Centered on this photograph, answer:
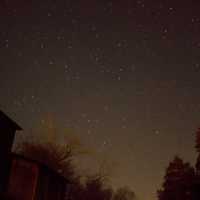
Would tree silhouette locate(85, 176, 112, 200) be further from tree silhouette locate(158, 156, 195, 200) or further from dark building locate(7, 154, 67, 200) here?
dark building locate(7, 154, 67, 200)

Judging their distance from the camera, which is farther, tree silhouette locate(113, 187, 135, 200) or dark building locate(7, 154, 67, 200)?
tree silhouette locate(113, 187, 135, 200)

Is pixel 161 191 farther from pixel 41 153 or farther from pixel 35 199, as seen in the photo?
pixel 35 199

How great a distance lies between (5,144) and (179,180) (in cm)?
2464

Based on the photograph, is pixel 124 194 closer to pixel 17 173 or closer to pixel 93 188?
pixel 93 188

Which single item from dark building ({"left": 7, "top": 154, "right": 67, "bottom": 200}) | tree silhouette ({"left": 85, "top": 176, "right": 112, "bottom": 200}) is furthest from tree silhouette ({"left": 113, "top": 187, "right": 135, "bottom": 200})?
dark building ({"left": 7, "top": 154, "right": 67, "bottom": 200})

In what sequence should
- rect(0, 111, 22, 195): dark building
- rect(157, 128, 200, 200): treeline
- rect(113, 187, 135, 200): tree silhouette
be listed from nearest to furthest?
rect(0, 111, 22, 195): dark building
rect(157, 128, 200, 200): treeline
rect(113, 187, 135, 200): tree silhouette

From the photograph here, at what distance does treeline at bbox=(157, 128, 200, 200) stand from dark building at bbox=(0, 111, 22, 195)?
65.2 feet

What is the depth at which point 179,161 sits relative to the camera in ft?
142

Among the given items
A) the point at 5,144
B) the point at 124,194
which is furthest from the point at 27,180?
the point at 124,194

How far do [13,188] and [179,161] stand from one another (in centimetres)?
2643

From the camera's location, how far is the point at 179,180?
40.2m

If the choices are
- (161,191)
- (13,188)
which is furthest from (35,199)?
(161,191)

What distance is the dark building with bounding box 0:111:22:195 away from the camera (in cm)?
2332

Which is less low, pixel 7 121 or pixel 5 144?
pixel 7 121
